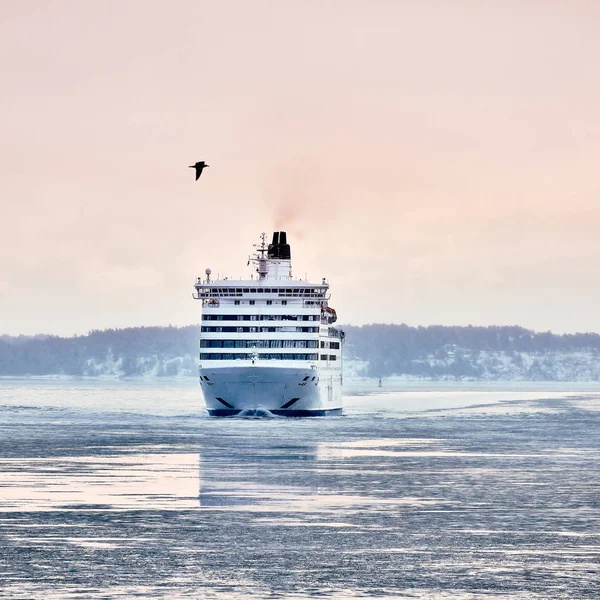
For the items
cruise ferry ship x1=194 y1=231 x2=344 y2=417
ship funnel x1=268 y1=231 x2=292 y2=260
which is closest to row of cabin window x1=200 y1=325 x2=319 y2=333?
cruise ferry ship x1=194 y1=231 x2=344 y2=417

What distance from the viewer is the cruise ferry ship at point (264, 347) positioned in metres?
100

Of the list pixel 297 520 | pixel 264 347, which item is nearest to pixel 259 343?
pixel 264 347

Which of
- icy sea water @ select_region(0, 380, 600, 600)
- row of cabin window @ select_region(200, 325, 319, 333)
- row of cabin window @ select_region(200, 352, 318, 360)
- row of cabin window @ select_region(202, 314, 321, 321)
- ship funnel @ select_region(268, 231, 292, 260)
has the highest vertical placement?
ship funnel @ select_region(268, 231, 292, 260)

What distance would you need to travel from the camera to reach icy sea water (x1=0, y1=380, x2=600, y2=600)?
87.7 ft

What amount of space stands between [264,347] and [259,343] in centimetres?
49

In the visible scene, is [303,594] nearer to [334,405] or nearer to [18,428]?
[18,428]

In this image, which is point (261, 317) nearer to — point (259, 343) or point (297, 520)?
point (259, 343)

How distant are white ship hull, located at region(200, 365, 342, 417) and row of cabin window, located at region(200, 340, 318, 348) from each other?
1.98 metres

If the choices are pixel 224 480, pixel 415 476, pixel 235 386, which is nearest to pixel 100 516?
pixel 224 480

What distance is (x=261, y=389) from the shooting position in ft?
329

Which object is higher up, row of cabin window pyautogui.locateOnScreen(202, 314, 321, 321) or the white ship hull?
row of cabin window pyautogui.locateOnScreen(202, 314, 321, 321)

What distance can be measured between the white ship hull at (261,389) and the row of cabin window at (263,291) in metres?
6.50

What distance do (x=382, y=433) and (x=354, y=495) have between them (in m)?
43.4

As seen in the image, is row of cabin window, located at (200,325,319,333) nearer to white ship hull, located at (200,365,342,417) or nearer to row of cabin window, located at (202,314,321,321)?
row of cabin window, located at (202,314,321,321)
